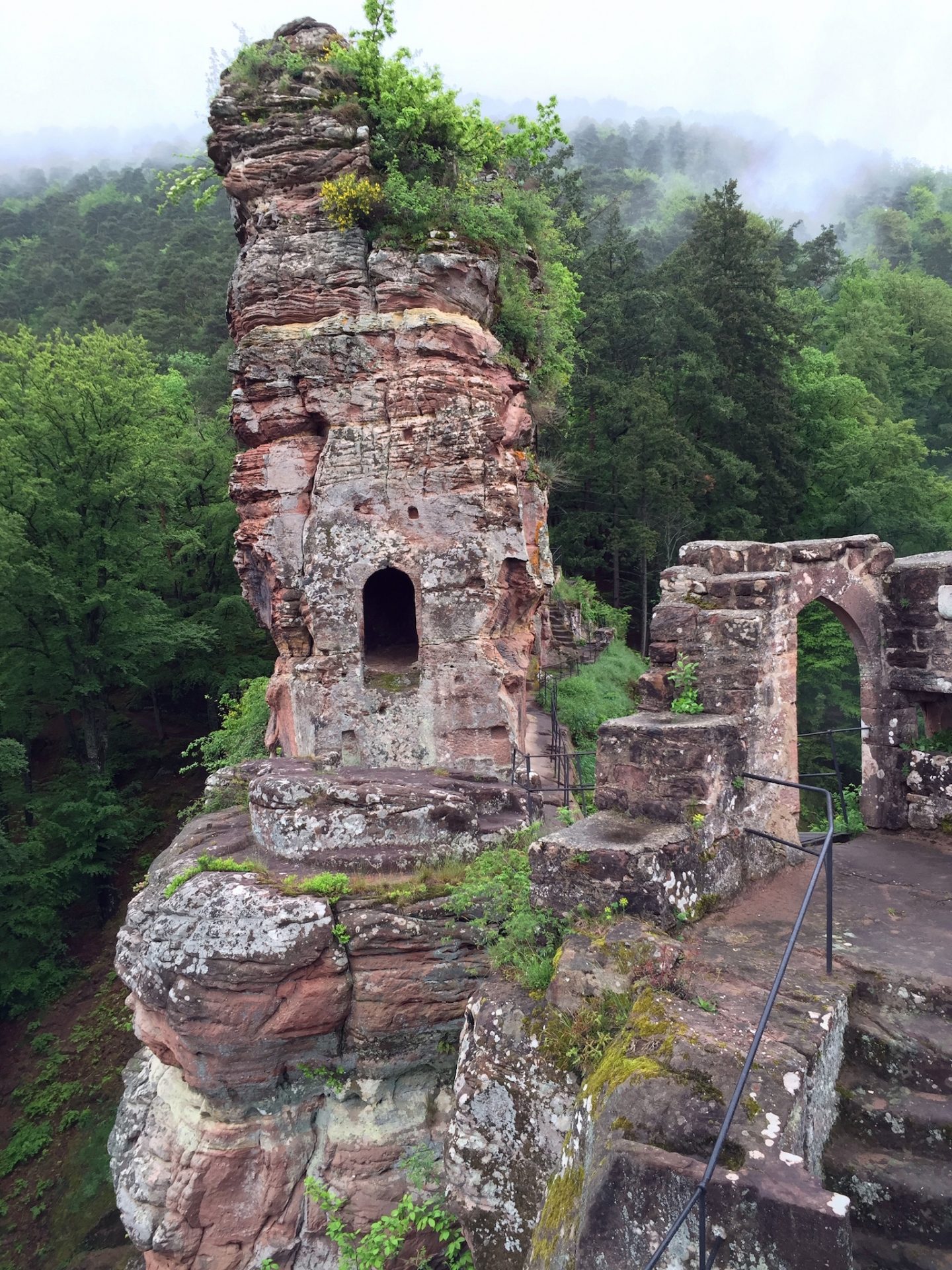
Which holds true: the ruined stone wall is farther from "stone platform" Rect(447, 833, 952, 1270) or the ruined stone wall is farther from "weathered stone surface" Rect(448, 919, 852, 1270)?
"weathered stone surface" Rect(448, 919, 852, 1270)

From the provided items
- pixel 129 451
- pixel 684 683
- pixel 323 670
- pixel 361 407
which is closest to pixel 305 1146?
pixel 323 670

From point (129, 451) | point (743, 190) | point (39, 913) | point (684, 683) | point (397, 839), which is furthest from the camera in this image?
point (743, 190)

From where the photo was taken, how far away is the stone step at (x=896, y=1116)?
3.79m

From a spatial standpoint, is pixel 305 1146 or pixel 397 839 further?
pixel 397 839

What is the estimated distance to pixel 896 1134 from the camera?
3.87m

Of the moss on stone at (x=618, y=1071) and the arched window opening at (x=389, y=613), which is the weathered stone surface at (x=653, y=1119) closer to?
the moss on stone at (x=618, y=1071)

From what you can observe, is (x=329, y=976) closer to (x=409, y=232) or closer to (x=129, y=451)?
(x=409, y=232)

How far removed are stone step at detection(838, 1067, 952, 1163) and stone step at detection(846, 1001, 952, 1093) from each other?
2.4 inches

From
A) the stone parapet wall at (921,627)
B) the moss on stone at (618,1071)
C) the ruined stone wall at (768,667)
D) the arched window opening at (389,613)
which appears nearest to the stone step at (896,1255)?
the moss on stone at (618,1071)

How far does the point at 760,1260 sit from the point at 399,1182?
21.3 ft

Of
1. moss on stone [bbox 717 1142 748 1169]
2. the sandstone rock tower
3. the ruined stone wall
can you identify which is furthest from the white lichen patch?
the sandstone rock tower

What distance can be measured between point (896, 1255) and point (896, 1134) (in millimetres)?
584

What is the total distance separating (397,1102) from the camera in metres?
8.27

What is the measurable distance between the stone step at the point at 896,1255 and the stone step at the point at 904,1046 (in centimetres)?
80
